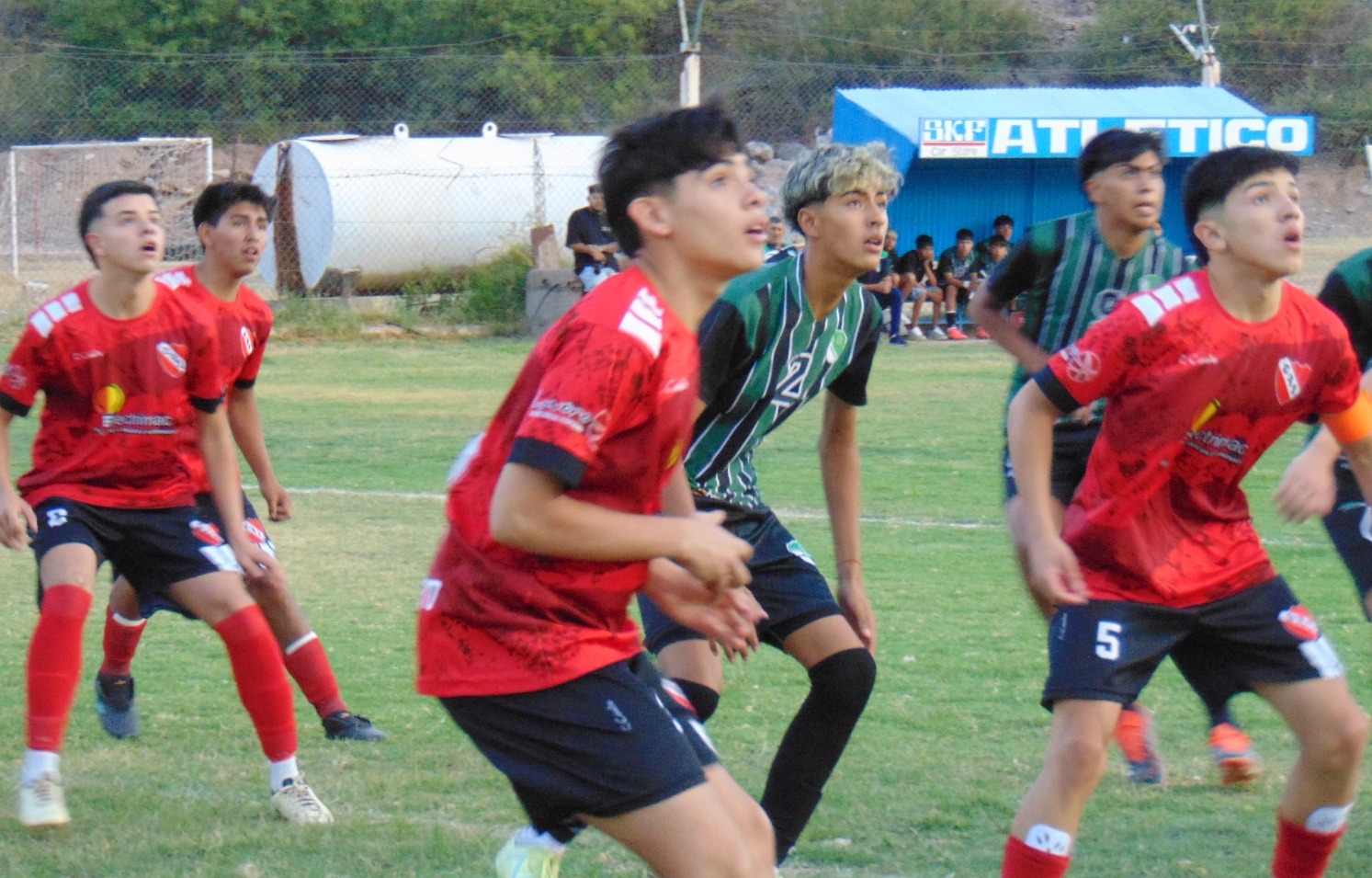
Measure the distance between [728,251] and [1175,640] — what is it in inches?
57.4

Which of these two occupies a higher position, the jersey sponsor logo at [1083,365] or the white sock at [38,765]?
the jersey sponsor logo at [1083,365]

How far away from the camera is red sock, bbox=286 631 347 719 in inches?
211

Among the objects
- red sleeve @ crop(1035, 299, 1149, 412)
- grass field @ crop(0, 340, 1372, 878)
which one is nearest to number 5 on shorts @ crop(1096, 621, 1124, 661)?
red sleeve @ crop(1035, 299, 1149, 412)

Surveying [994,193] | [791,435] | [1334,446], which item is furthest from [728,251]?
[994,193]

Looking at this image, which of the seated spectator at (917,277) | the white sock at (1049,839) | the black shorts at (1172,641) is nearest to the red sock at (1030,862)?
the white sock at (1049,839)

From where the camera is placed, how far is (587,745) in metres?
2.75

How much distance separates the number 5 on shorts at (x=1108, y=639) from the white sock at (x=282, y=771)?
2269mm

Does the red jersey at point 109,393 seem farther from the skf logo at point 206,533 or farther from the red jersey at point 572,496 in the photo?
the red jersey at point 572,496

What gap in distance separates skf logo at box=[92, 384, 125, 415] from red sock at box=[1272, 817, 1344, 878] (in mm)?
3249

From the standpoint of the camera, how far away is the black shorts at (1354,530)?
14.2 feet

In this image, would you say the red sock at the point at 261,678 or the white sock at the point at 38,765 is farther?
the red sock at the point at 261,678

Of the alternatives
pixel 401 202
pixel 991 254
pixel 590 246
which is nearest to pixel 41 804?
pixel 590 246

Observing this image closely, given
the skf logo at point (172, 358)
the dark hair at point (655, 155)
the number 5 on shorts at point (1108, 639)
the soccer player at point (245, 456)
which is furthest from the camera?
the soccer player at point (245, 456)

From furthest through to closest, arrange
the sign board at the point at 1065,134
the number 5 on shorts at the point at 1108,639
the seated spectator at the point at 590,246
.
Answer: the sign board at the point at 1065,134 < the seated spectator at the point at 590,246 < the number 5 on shorts at the point at 1108,639
